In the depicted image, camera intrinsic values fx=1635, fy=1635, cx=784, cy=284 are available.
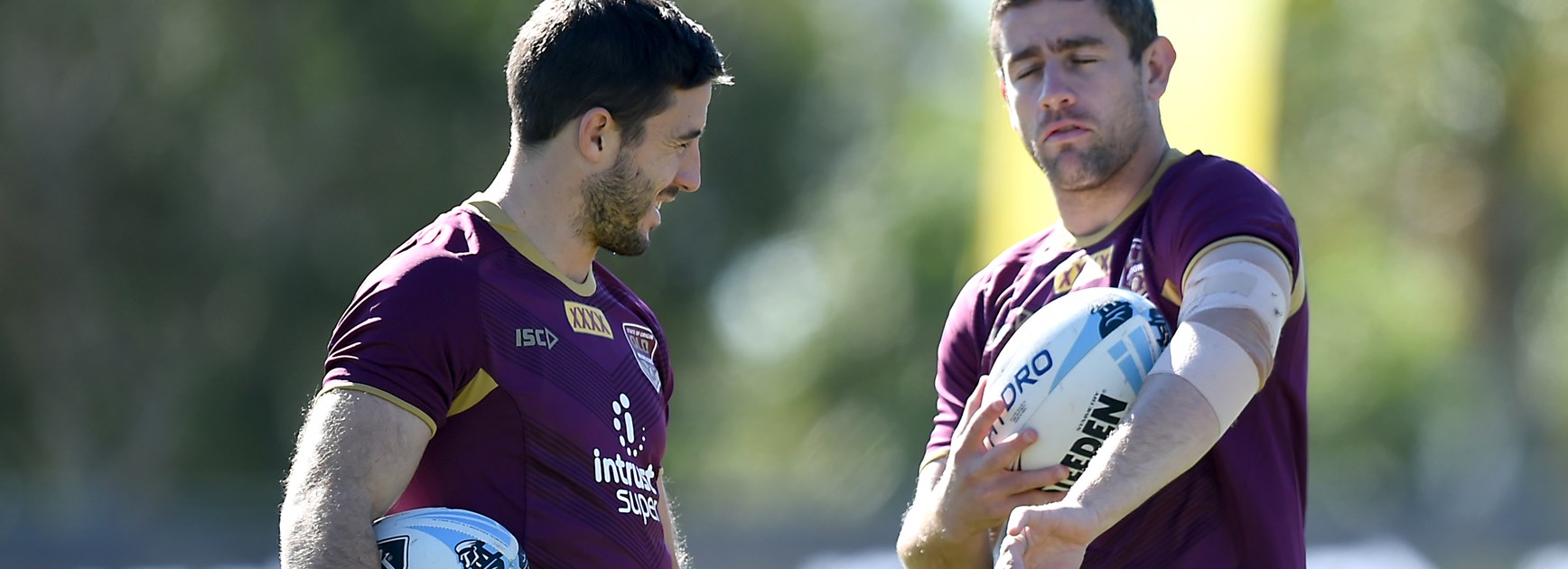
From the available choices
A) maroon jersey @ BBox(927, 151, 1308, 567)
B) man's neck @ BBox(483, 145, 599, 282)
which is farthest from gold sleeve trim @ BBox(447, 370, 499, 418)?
maroon jersey @ BBox(927, 151, 1308, 567)

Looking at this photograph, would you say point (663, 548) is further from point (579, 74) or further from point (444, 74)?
point (444, 74)

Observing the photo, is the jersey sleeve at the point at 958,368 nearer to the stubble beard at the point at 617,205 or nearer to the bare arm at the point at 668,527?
the bare arm at the point at 668,527

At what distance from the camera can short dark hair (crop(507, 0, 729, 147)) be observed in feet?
13.0

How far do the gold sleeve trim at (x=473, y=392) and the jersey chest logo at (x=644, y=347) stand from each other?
21.4 inches

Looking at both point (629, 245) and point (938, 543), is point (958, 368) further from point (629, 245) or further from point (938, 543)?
point (629, 245)

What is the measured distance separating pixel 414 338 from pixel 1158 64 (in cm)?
205

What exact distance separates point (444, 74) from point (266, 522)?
370 inches

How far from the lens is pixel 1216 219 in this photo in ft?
12.1

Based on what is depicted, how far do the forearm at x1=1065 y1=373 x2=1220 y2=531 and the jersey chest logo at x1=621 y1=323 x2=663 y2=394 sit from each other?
131cm

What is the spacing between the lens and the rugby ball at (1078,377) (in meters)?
3.64

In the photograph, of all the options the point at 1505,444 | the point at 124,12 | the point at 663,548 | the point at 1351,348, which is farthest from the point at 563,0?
the point at 1351,348

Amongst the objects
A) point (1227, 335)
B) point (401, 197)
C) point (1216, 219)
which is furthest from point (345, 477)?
point (401, 197)

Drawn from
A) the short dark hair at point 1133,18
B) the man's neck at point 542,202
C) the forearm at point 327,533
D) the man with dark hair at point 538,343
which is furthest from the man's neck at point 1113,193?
the forearm at point 327,533

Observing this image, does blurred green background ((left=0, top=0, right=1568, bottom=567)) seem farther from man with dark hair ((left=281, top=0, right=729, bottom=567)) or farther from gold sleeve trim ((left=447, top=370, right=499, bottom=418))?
gold sleeve trim ((left=447, top=370, right=499, bottom=418))
